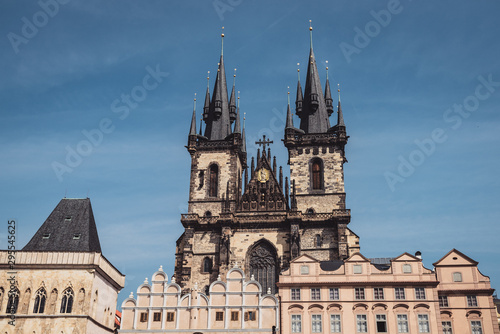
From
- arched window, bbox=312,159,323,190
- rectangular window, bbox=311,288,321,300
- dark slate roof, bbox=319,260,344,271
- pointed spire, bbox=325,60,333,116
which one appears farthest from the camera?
pointed spire, bbox=325,60,333,116

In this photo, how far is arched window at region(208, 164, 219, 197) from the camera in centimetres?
5666

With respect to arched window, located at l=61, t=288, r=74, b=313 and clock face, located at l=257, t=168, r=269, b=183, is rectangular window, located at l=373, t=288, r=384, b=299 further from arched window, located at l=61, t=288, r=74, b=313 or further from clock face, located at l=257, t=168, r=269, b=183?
clock face, located at l=257, t=168, r=269, b=183

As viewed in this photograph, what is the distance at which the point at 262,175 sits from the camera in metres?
56.9

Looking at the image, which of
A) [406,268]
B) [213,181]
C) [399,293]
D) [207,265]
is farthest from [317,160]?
[399,293]

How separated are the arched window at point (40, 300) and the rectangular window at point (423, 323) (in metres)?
24.3

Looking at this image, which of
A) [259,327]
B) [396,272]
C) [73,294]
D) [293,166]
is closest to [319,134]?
[293,166]

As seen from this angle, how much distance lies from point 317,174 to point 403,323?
2157 centimetres

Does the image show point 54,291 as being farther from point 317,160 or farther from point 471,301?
point 317,160

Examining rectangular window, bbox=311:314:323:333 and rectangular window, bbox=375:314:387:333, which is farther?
rectangular window, bbox=311:314:323:333

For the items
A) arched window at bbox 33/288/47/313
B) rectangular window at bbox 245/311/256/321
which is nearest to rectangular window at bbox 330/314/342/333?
rectangular window at bbox 245/311/256/321

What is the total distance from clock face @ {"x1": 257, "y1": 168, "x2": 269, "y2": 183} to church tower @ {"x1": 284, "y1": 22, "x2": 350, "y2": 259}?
2.51 metres

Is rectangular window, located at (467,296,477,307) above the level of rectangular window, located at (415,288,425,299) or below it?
below

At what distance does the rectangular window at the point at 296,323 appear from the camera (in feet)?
122

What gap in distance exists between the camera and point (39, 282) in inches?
1506
